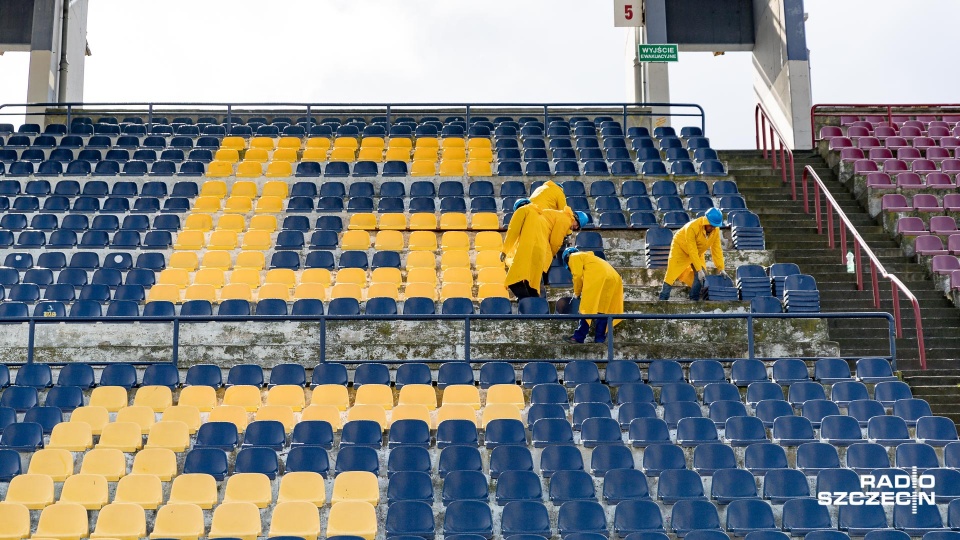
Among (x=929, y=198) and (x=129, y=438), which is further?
(x=929, y=198)

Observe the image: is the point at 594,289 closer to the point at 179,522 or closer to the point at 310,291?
the point at 310,291

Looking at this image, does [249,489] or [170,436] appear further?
[170,436]

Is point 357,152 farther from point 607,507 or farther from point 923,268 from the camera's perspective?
point 607,507

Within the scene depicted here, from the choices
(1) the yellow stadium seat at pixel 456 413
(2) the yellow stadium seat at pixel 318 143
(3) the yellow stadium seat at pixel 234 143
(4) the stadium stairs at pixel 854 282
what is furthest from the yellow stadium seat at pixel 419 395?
(3) the yellow stadium seat at pixel 234 143

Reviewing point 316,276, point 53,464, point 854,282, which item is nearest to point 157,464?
point 53,464

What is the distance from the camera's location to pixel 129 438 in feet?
35.4

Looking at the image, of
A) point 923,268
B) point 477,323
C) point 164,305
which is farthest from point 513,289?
point 923,268

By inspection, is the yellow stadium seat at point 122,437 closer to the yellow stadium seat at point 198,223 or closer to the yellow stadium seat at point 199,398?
the yellow stadium seat at point 199,398

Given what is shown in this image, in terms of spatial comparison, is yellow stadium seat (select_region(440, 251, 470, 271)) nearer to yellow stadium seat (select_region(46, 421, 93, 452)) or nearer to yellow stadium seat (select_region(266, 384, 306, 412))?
yellow stadium seat (select_region(266, 384, 306, 412))

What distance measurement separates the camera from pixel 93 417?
36.8 feet

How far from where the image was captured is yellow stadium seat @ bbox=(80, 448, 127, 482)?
34.0 feet

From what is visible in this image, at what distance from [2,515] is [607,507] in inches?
193

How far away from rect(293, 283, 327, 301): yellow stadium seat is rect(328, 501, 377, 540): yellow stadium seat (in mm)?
4855

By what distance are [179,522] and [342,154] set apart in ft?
36.0
